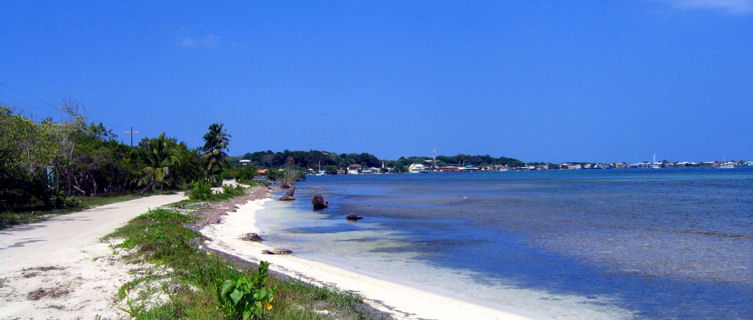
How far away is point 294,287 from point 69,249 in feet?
21.6

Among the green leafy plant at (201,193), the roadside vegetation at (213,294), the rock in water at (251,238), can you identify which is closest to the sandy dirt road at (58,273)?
the roadside vegetation at (213,294)

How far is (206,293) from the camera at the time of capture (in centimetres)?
Result: 798

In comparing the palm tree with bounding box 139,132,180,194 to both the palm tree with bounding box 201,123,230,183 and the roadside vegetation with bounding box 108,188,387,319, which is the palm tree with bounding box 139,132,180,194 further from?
the roadside vegetation with bounding box 108,188,387,319

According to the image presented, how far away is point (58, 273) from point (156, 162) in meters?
32.6

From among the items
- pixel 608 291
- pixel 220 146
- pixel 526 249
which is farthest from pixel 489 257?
pixel 220 146

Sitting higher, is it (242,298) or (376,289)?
(242,298)

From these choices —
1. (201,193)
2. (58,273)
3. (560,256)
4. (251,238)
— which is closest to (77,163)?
(201,193)

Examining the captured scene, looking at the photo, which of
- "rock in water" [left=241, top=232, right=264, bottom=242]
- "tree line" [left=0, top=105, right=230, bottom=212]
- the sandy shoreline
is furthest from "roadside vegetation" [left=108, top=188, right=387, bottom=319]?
"tree line" [left=0, top=105, right=230, bottom=212]

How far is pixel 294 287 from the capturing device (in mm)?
9297

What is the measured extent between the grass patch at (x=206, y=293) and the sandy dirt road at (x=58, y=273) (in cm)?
55

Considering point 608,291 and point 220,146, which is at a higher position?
point 220,146

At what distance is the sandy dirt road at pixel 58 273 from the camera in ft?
25.9

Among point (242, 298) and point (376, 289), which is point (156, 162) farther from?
point (242, 298)

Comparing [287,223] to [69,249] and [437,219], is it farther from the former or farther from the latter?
[69,249]
